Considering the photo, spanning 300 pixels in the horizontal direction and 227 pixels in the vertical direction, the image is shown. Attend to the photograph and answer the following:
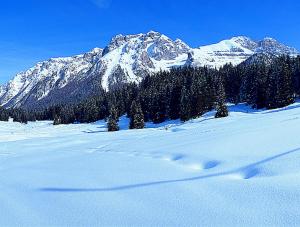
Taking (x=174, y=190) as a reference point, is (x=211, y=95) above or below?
above

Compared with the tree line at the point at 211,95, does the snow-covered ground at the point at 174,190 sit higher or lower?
lower

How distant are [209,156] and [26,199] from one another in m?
4.58

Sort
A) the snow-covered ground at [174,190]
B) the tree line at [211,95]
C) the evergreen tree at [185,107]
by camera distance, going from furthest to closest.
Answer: the evergreen tree at [185,107] → the tree line at [211,95] → the snow-covered ground at [174,190]

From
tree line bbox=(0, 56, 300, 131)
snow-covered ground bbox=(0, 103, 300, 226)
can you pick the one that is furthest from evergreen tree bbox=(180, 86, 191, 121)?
snow-covered ground bbox=(0, 103, 300, 226)

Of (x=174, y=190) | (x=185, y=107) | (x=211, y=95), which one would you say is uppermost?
(x=211, y=95)

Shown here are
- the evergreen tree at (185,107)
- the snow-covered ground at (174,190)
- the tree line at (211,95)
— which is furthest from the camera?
the evergreen tree at (185,107)

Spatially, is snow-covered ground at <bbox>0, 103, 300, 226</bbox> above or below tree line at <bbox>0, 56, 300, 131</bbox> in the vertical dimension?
below

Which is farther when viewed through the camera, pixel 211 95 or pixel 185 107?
pixel 211 95

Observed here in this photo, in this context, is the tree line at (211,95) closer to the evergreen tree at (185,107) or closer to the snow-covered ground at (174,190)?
the evergreen tree at (185,107)

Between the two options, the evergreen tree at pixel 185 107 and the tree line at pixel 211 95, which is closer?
the tree line at pixel 211 95

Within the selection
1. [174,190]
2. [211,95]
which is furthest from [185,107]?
[174,190]

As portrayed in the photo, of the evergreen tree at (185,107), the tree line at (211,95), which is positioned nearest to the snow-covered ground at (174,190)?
the tree line at (211,95)

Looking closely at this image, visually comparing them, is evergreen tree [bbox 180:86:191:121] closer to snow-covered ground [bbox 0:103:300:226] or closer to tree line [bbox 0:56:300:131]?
tree line [bbox 0:56:300:131]

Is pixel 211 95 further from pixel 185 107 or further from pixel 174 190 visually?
pixel 174 190
